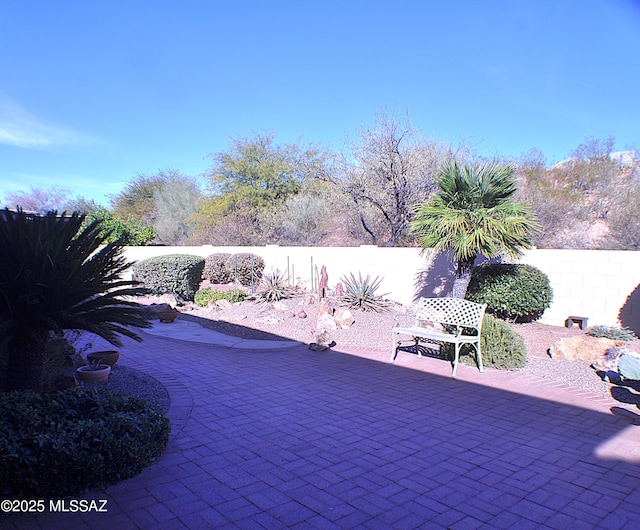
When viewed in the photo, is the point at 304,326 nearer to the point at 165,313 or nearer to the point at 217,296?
the point at 165,313

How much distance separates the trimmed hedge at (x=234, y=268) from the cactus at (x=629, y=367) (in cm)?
1135

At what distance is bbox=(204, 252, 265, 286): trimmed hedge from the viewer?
1572 cm

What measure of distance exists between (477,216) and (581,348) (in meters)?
2.69

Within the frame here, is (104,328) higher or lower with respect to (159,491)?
higher

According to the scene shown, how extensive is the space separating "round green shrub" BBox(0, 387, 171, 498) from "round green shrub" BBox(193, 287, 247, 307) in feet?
27.8

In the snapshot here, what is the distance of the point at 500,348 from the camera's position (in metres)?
6.77

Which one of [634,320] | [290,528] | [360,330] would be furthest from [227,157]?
[290,528]

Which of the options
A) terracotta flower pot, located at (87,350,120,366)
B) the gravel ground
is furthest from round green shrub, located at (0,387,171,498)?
terracotta flower pot, located at (87,350,120,366)

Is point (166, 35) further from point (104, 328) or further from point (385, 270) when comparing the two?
point (104, 328)

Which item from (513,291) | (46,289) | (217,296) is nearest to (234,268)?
(217,296)

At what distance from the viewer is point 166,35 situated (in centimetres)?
1347

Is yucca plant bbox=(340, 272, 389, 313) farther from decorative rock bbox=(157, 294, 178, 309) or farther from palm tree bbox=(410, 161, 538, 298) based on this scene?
decorative rock bbox=(157, 294, 178, 309)

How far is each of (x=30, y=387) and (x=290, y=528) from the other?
111 inches

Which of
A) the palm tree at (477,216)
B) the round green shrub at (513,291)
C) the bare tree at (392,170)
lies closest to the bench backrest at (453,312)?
the palm tree at (477,216)
